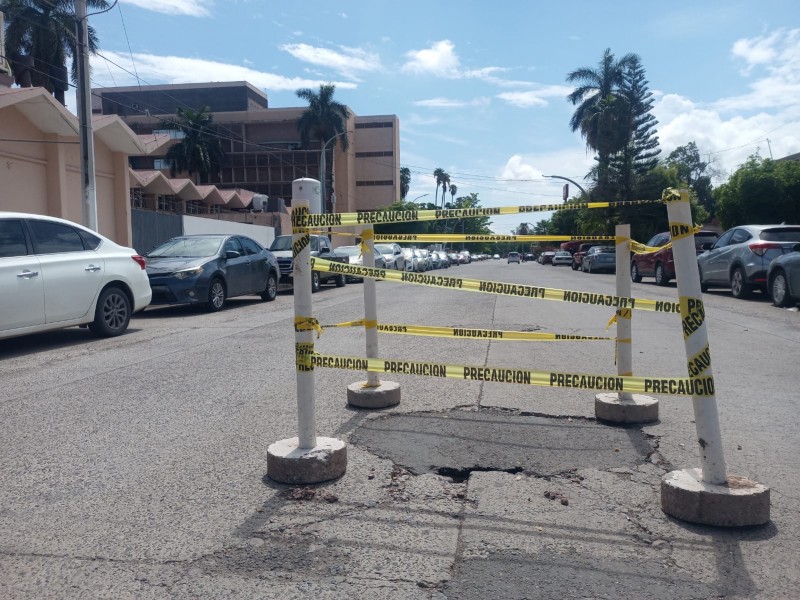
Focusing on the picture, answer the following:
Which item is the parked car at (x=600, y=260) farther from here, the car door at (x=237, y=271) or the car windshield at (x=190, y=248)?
the car windshield at (x=190, y=248)

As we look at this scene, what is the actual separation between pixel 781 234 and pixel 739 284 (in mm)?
1390

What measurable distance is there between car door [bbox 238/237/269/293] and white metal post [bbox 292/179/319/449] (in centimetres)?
1189

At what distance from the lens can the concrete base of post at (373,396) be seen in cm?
576

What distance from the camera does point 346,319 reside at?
1240 cm

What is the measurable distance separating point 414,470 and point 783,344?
7147 mm

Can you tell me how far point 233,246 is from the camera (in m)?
15.3

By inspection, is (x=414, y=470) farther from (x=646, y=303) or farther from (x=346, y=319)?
(x=346, y=319)

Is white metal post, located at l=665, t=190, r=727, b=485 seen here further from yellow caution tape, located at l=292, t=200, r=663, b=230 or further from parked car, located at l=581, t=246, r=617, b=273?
parked car, located at l=581, t=246, r=617, b=273

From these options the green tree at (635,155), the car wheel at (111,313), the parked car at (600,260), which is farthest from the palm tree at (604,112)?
the car wheel at (111,313)

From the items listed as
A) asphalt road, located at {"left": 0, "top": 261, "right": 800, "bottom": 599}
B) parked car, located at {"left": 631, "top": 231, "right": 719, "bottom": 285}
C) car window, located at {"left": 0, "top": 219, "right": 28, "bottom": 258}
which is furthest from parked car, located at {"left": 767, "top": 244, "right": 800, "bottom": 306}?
car window, located at {"left": 0, "top": 219, "right": 28, "bottom": 258}

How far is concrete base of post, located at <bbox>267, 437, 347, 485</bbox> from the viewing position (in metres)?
4.02

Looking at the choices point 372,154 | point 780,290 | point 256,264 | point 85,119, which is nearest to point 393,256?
point 256,264

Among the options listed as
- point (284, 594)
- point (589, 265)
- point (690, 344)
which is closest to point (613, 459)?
point (690, 344)

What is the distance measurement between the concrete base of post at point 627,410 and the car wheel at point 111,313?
7.20 meters
